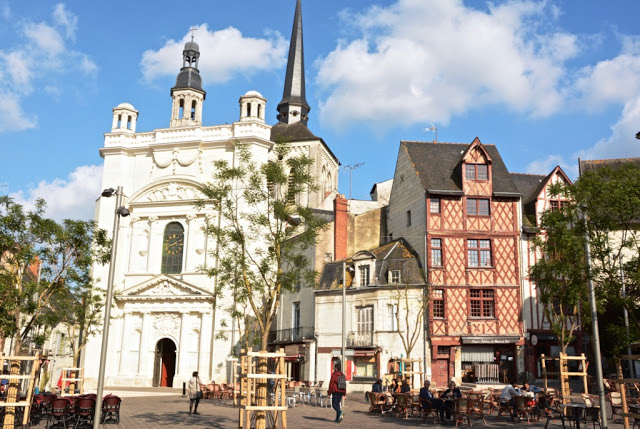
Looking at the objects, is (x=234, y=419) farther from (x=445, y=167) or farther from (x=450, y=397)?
(x=445, y=167)

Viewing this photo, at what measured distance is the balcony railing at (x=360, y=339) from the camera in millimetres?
29484

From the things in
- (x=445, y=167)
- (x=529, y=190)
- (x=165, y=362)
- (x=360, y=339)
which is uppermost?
(x=445, y=167)

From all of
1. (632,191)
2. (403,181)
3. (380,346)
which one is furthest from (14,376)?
(403,181)

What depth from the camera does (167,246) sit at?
37000 mm

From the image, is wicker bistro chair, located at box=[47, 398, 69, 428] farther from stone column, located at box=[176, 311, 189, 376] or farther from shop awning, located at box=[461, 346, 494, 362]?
stone column, located at box=[176, 311, 189, 376]

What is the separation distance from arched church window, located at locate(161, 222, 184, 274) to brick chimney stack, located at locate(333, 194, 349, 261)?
30.7ft

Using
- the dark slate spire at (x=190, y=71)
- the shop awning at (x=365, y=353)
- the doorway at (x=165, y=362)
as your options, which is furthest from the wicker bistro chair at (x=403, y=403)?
the dark slate spire at (x=190, y=71)

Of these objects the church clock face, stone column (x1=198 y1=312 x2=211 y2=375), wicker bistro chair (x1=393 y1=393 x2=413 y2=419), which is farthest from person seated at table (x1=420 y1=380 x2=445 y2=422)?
the church clock face

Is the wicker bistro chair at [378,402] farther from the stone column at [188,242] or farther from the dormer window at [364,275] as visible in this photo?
the stone column at [188,242]

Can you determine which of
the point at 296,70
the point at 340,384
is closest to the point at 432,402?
the point at 340,384

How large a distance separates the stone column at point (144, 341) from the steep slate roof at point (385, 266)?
10.9m

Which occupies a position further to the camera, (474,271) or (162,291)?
(162,291)

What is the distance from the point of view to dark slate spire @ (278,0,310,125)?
204 ft

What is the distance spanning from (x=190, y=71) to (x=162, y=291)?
50.4 ft
